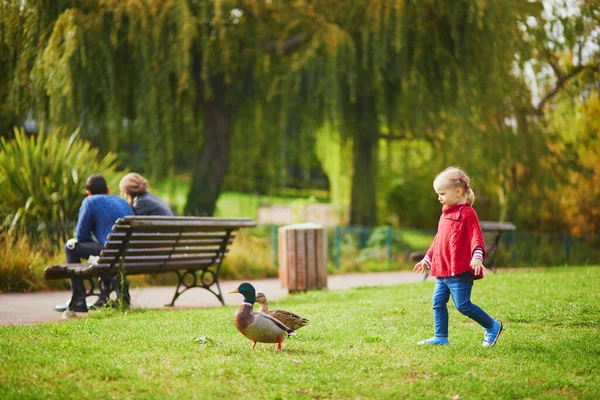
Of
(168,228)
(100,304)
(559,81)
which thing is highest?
(559,81)

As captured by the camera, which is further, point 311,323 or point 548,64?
point 548,64

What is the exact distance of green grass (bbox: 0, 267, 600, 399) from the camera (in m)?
4.75

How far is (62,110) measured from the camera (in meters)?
13.9

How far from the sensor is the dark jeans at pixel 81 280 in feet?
27.7

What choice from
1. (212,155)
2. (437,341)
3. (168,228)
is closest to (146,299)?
(168,228)

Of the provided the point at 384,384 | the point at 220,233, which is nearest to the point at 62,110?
the point at 220,233

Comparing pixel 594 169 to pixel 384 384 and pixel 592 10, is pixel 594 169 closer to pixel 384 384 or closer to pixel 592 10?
pixel 592 10

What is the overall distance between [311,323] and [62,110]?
8362mm

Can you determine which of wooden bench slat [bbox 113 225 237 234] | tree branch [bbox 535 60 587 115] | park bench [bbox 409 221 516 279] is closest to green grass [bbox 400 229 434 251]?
tree branch [bbox 535 60 587 115]

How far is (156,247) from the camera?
8.95 meters

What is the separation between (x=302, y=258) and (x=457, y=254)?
16.7 feet

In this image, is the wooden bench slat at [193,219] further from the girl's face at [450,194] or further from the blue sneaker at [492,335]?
the blue sneaker at [492,335]

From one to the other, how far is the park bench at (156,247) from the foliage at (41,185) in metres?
3.39

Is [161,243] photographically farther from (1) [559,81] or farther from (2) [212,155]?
(1) [559,81]
